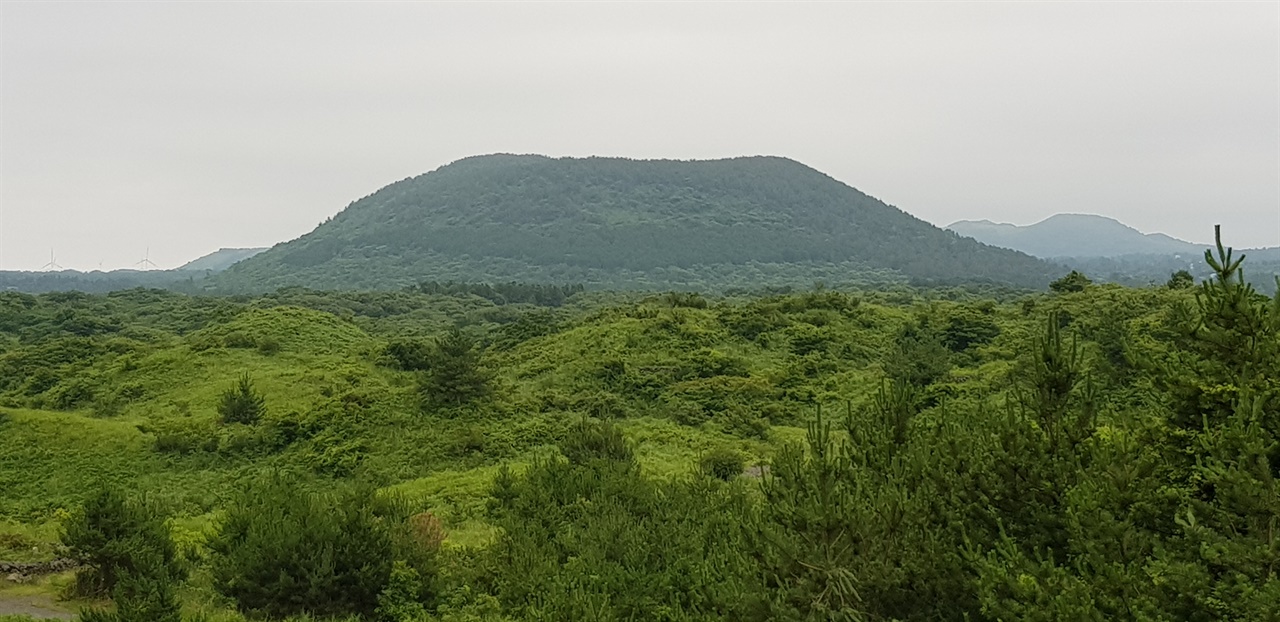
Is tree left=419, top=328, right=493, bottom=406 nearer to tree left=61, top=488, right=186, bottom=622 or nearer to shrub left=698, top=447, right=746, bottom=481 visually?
shrub left=698, top=447, right=746, bottom=481

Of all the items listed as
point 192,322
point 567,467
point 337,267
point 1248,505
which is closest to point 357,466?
point 567,467

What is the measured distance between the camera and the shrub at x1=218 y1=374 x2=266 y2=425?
25438mm

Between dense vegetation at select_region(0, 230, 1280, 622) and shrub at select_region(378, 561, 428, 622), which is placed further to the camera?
shrub at select_region(378, 561, 428, 622)

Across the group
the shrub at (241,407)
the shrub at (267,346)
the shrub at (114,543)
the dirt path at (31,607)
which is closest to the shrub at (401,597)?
the shrub at (114,543)

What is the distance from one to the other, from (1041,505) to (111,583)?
12.6 meters

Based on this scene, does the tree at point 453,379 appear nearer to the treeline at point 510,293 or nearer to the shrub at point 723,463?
the shrub at point 723,463

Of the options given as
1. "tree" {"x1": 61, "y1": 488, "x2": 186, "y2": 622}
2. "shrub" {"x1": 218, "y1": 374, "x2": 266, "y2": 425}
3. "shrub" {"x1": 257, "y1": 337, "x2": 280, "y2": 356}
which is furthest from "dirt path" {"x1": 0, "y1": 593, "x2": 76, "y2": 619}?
"shrub" {"x1": 257, "y1": 337, "x2": 280, "y2": 356}

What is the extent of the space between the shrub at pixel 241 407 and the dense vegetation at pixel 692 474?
121mm

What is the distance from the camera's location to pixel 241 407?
25672 millimetres

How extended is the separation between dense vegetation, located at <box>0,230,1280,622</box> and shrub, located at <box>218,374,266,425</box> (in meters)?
0.12

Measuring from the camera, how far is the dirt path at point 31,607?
444 inches

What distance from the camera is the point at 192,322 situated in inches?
2381

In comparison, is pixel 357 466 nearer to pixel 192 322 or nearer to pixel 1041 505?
pixel 1041 505

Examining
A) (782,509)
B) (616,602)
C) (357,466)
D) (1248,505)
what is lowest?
(357,466)
